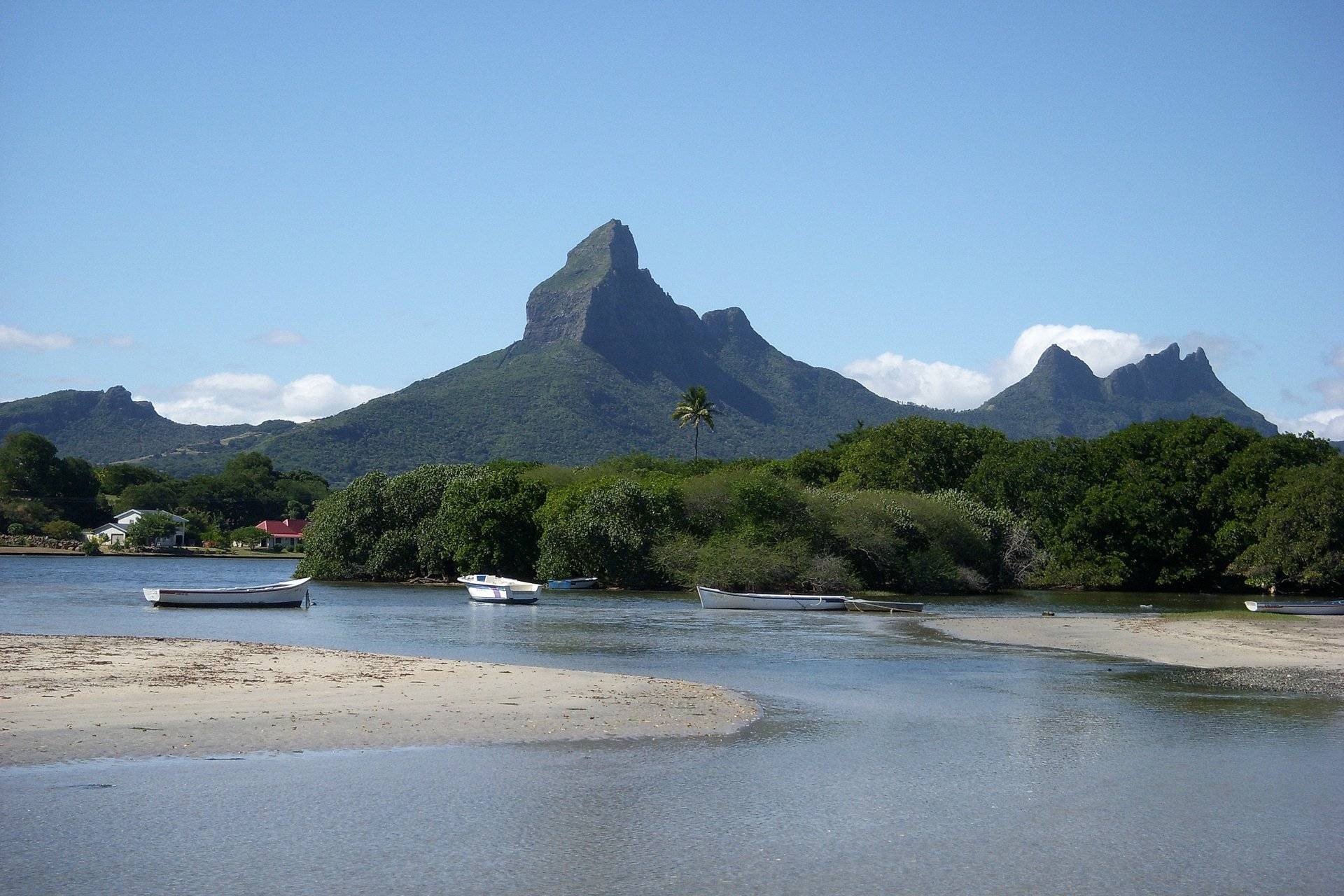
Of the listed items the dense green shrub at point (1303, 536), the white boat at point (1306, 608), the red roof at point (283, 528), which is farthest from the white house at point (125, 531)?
the white boat at point (1306, 608)

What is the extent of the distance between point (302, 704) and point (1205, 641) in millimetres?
31450

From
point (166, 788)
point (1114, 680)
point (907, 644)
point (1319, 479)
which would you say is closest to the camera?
point (166, 788)

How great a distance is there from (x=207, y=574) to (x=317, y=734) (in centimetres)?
7835

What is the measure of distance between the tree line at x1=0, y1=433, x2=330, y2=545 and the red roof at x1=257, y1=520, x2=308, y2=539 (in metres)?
4.49

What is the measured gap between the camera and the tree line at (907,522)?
2849 inches

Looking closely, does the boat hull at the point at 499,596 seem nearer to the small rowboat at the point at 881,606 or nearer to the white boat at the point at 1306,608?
the small rowboat at the point at 881,606

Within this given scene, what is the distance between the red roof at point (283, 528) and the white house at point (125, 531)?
30.9 feet

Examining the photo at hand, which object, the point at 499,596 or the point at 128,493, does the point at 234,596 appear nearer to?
the point at 499,596

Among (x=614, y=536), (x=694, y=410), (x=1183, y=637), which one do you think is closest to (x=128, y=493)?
(x=694, y=410)

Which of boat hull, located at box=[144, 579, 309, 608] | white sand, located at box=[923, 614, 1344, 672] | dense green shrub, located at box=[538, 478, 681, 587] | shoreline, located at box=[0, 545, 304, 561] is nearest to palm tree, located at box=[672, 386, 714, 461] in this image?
dense green shrub, located at box=[538, 478, 681, 587]

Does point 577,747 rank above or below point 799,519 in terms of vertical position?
below

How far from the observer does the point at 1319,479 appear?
239 feet

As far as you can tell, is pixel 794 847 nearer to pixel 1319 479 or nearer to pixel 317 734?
pixel 317 734

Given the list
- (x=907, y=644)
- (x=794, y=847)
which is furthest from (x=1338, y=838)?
(x=907, y=644)
